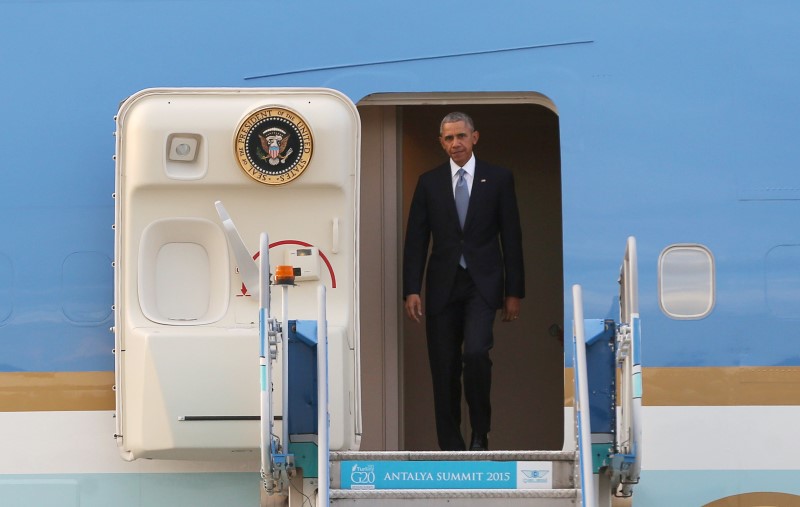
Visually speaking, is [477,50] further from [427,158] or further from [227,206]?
[427,158]

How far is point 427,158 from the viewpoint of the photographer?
7.52m

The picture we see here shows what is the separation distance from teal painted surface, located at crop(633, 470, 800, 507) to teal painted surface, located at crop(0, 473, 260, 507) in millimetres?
1733

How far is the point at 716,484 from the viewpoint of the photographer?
5.43 m

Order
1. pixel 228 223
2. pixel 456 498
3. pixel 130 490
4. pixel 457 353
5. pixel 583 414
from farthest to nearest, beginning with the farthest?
pixel 457 353, pixel 130 490, pixel 228 223, pixel 456 498, pixel 583 414

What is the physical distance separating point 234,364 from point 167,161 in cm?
89

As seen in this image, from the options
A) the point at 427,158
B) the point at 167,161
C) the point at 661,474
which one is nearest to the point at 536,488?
the point at 661,474

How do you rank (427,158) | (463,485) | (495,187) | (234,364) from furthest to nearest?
1. (427,158)
2. (495,187)
3. (234,364)
4. (463,485)

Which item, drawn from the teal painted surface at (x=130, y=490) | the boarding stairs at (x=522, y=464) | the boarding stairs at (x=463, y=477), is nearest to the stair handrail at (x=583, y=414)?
the boarding stairs at (x=522, y=464)

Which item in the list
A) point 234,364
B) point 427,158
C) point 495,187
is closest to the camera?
point 234,364

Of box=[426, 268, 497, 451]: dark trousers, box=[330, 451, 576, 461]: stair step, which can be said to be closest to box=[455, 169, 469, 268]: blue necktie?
box=[426, 268, 497, 451]: dark trousers

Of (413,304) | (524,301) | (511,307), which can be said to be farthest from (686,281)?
(524,301)

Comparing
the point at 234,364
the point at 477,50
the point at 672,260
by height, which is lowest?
the point at 234,364

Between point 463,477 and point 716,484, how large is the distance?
46.9 inches

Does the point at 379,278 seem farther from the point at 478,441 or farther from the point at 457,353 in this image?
the point at 478,441
